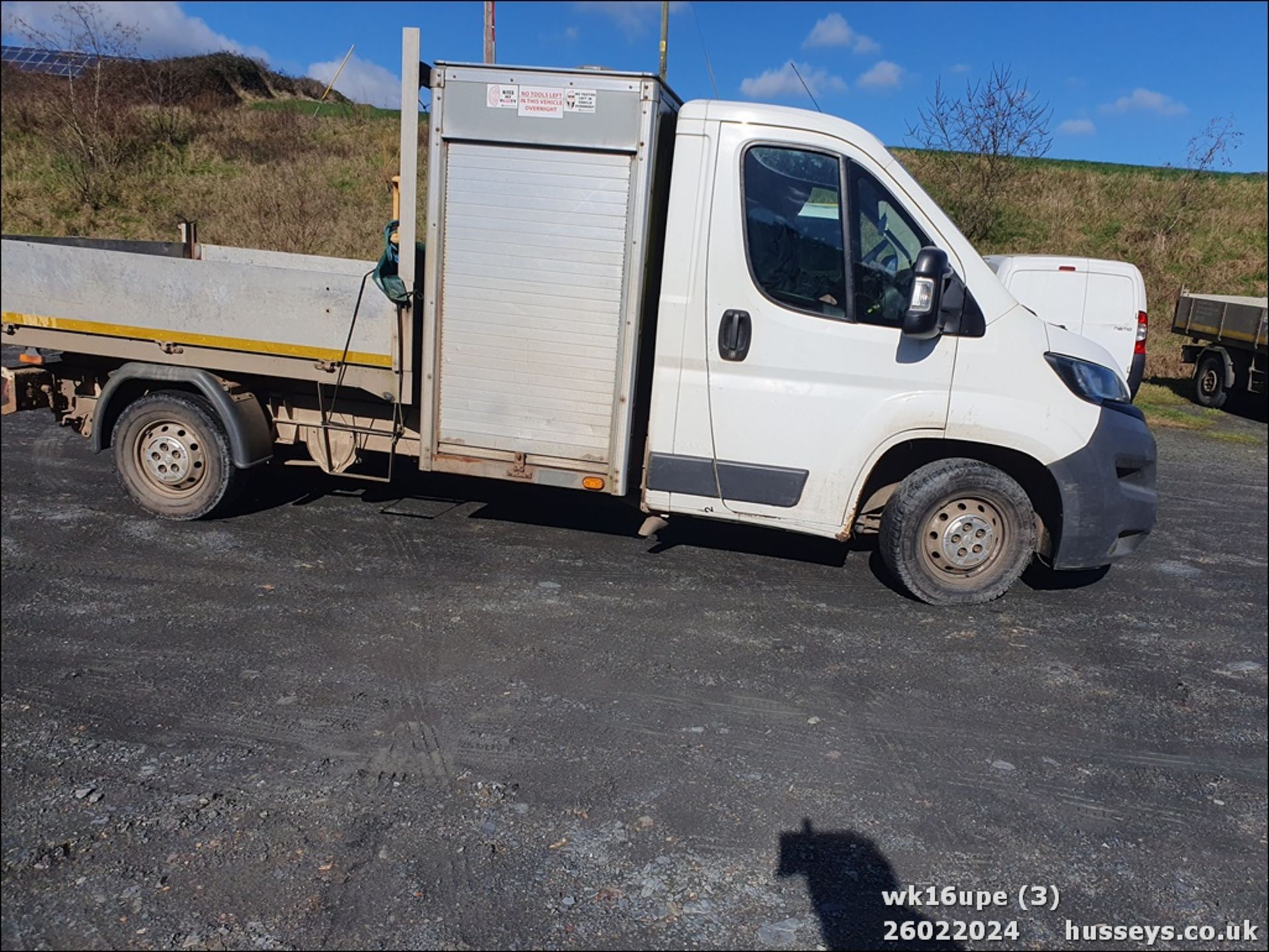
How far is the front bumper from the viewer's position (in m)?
5.27

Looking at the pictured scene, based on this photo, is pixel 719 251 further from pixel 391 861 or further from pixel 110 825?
pixel 110 825

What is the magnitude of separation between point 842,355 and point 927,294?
0.56 meters

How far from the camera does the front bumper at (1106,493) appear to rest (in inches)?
207

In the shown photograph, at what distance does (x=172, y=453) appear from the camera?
6.26 metres

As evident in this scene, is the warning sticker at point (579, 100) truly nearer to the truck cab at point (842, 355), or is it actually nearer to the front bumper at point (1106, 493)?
the truck cab at point (842, 355)

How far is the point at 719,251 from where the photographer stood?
518 centimetres

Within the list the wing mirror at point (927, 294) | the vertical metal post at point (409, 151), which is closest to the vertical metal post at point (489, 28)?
the vertical metal post at point (409, 151)

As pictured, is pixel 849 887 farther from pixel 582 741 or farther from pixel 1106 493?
pixel 1106 493

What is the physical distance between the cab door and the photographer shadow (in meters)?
2.53

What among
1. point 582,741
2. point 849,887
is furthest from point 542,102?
point 849,887

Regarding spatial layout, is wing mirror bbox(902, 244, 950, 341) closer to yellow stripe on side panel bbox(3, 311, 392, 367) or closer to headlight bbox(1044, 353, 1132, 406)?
headlight bbox(1044, 353, 1132, 406)

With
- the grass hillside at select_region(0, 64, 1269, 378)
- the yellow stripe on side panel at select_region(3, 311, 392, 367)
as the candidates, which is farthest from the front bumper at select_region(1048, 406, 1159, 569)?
the grass hillside at select_region(0, 64, 1269, 378)

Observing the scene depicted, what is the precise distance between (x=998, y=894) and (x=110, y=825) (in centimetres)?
303

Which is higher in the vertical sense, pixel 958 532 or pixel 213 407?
pixel 213 407
